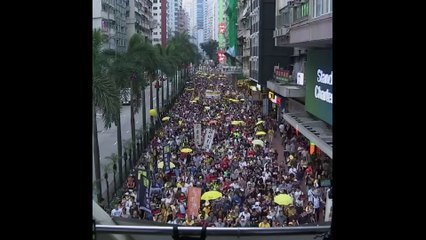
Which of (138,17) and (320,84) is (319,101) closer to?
(320,84)

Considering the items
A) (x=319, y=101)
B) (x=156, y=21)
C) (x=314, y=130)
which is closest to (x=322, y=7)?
(x=319, y=101)

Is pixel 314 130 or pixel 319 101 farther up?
pixel 319 101

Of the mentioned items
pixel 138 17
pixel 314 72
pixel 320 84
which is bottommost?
pixel 320 84

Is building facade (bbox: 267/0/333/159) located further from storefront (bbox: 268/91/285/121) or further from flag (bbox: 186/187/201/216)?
flag (bbox: 186/187/201/216)

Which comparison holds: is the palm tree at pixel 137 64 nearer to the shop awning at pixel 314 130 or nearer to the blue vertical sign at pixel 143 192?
the shop awning at pixel 314 130

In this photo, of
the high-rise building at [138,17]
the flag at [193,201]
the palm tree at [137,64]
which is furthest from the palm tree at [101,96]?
the high-rise building at [138,17]

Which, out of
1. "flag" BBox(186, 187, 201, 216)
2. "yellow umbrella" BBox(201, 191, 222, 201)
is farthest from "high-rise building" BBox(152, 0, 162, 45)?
"flag" BBox(186, 187, 201, 216)
